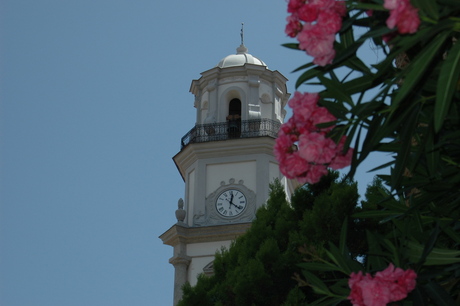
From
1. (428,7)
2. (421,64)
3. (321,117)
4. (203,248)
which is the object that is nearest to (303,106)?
(321,117)

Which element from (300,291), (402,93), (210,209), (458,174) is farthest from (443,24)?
(210,209)

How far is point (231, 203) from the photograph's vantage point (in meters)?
29.7

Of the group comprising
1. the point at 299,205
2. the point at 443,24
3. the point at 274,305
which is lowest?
the point at 443,24

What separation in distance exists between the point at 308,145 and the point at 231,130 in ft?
88.1

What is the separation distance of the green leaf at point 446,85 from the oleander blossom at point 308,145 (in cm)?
73

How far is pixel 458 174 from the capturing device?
5.41 metres

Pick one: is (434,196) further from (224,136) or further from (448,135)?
(224,136)

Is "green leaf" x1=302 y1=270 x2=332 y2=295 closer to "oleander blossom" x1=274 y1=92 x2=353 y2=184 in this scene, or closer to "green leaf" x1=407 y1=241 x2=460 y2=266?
"green leaf" x1=407 y1=241 x2=460 y2=266

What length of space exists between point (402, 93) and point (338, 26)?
0.54m

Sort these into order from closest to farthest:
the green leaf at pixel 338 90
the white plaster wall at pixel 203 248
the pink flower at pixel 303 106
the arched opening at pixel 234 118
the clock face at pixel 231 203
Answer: the pink flower at pixel 303 106, the green leaf at pixel 338 90, the white plaster wall at pixel 203 248, the clock face at pixel 231 203, the arched opening at pixel 234 118

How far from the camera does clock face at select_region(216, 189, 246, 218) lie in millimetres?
29438

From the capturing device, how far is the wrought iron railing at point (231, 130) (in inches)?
1218

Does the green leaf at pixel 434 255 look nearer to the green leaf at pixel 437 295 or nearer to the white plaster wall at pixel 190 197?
the green leaf at pixel 437 295

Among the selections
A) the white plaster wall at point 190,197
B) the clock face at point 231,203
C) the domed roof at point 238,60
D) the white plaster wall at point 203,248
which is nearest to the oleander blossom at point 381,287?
the white plaster wall at point 203,248
